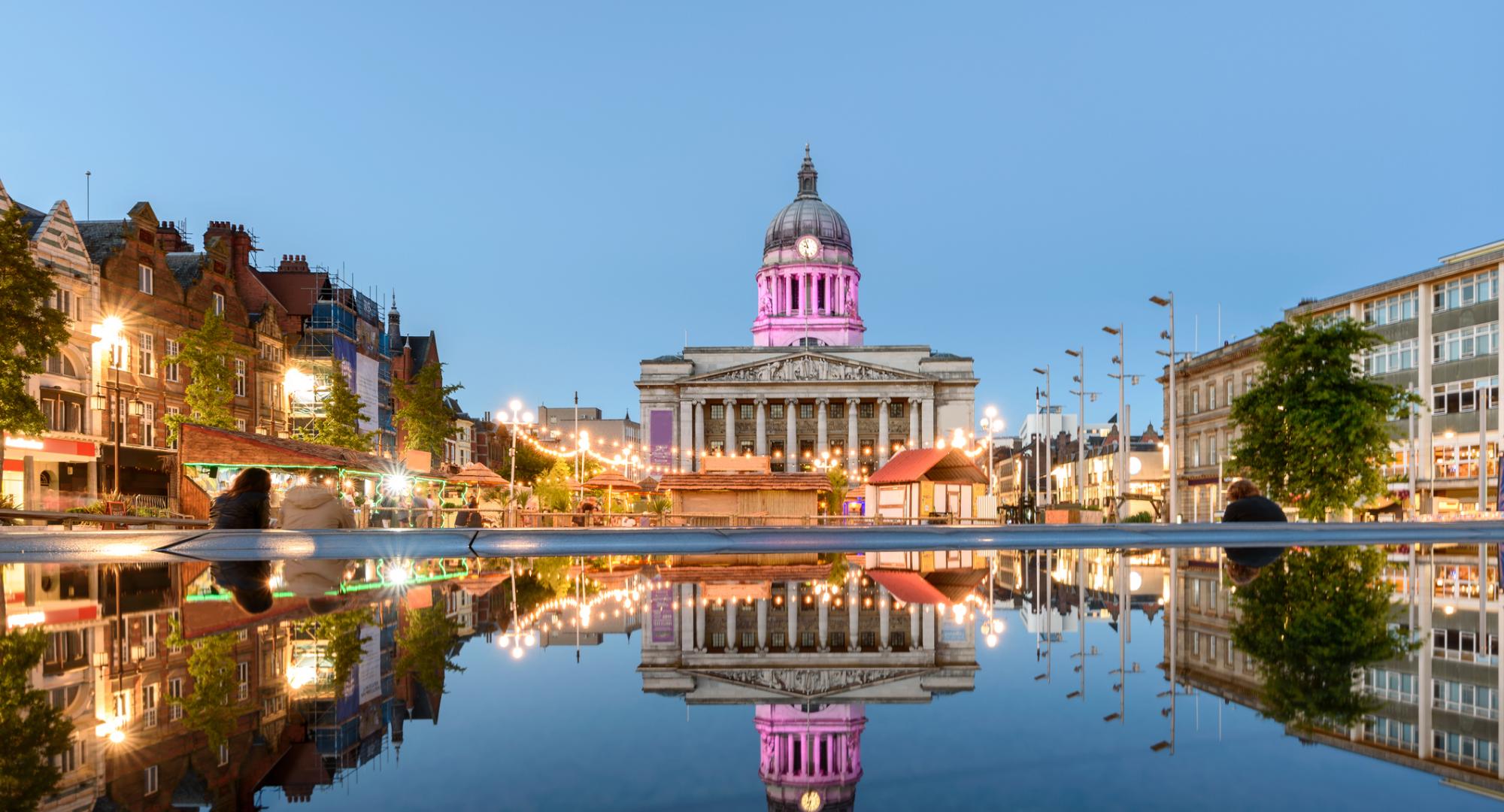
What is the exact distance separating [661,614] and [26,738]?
125 inches

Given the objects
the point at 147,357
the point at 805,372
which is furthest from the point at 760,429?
the point at 147,357

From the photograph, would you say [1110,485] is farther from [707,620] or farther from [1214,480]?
[707,620]

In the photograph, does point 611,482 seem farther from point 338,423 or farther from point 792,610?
point 792,610

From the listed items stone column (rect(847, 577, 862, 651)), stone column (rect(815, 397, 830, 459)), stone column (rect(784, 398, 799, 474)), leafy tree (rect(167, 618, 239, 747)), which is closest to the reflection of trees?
stone column (rect(847, 577, 862, 651))

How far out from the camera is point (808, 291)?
5162 inches

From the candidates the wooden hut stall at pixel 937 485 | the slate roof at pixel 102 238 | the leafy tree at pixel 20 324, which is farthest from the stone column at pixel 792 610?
the slate roof at pixel 102 238

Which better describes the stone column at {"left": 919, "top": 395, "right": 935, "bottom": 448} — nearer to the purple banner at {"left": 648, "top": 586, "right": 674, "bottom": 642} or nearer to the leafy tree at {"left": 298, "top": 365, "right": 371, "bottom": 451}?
the leafy tree at {"left": 298, "top": 365, "right": 371, "bottom": 451}

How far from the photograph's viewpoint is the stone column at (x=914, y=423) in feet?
340

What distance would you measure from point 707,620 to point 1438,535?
14.3m

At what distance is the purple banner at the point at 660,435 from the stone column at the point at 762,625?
9685cm

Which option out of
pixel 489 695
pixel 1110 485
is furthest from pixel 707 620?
pixel 1110 485

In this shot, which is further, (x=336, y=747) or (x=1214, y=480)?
(x=1214, y=480)

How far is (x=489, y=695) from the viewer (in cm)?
305

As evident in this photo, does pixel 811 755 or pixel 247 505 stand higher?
pixel 811 755
